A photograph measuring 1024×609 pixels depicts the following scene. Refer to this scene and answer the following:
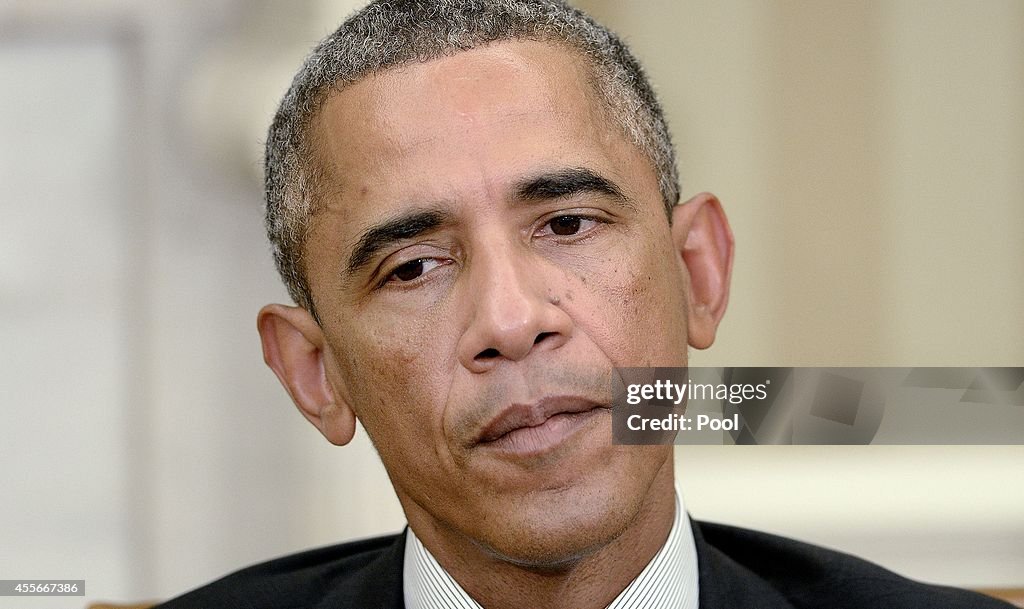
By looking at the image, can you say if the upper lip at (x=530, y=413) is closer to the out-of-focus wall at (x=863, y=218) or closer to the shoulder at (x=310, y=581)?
the shoulder at (x=310, y=581)

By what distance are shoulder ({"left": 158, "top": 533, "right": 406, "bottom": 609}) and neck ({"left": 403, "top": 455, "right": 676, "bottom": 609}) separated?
0.43 feet

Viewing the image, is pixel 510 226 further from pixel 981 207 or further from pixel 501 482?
pixel 981 207

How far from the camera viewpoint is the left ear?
49.5 inches

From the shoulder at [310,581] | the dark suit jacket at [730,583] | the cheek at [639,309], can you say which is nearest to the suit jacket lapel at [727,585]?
the dark suit jacket at [730,583]

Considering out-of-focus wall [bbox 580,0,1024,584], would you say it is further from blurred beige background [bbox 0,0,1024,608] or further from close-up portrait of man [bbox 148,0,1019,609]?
close-up portrait of man [bbox 148,0,1019,609]

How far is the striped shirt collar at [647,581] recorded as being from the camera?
1.17 meters

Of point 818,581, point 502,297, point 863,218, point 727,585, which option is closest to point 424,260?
point 502,297

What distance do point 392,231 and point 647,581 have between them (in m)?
0.47

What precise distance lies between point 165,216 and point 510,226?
37.4 inches

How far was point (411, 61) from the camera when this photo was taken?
3.69ft

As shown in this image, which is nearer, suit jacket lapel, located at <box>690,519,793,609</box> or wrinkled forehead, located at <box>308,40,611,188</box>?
wrinkled forehead, located at <box>308,40,611,188</box>

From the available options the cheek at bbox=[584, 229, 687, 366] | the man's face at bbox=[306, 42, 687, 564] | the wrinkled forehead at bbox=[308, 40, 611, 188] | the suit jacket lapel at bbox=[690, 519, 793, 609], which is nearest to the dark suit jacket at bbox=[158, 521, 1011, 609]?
the suit jacket lapel at bbox=[690, 519, 793, 609]

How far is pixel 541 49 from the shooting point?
45.5 inches

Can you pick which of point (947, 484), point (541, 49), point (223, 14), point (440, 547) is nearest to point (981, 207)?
point (947, 484)
